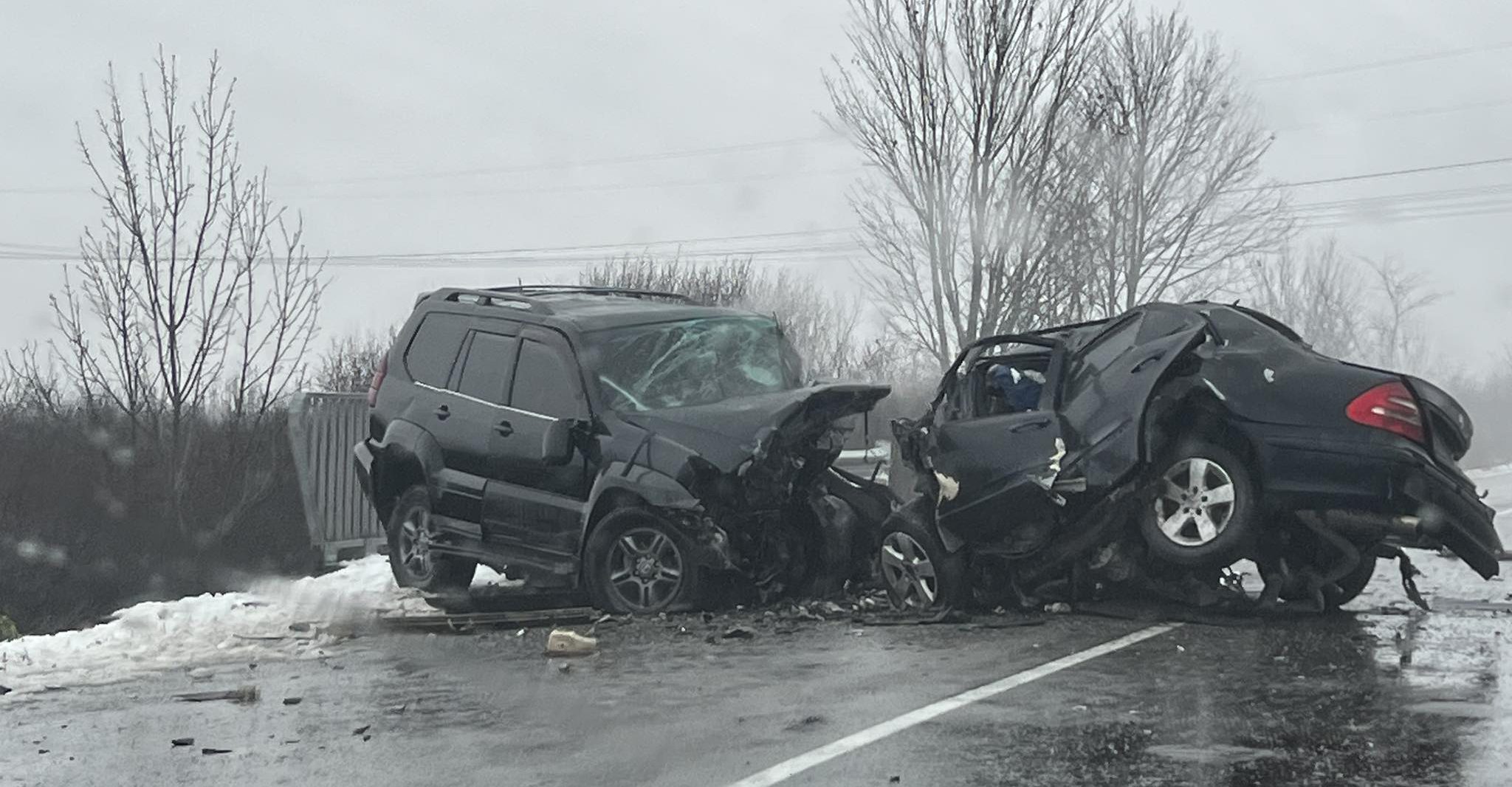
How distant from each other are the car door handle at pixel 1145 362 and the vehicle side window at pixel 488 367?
4259mm

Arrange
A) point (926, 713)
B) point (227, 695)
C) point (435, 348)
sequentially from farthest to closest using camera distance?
point (435, 348), point (227, 695), point (926, 713)

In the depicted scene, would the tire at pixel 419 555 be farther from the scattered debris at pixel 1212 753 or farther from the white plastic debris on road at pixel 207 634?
the scattered debris at pixel 1212 753

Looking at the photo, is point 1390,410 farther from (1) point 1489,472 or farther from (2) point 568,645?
(1) point 1489,472

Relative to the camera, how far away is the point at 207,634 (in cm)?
1030

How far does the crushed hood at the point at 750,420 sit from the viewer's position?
10094mm

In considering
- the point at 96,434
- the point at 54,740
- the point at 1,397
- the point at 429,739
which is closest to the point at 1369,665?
the point at 429,739

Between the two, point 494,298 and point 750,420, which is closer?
point 750,420

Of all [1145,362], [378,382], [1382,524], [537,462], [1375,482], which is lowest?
[1382,524]

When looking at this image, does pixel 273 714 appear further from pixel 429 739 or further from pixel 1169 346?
pixel 1169 346

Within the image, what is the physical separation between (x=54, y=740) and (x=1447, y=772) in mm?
5330

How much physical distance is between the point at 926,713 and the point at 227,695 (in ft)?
11.3

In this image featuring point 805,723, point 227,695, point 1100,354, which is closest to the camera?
point 805,723

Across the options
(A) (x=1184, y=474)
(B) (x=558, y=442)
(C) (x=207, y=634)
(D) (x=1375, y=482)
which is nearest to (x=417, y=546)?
(C) (x=207, y=634)

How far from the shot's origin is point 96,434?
20.2 metres
